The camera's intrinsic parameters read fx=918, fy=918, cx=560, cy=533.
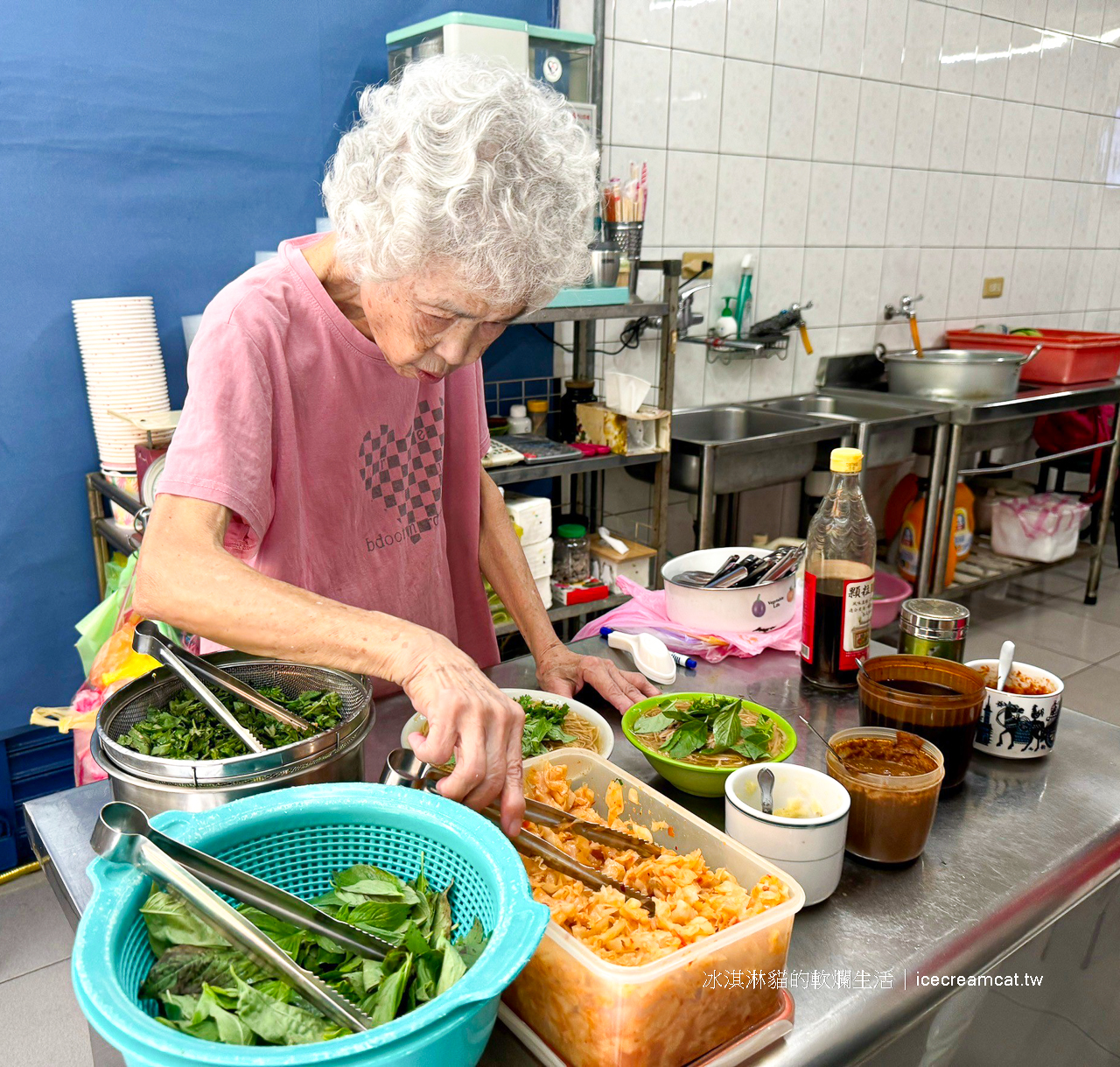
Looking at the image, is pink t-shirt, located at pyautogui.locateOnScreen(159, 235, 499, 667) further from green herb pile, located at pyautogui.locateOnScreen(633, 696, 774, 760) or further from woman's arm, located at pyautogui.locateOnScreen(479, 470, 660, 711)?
green herb pile, located at pyautogui.locateOnScreen(633, 696, 774, 760)

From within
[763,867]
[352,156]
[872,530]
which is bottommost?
[763,867]

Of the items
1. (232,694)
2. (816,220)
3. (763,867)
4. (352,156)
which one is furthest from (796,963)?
(816,220)

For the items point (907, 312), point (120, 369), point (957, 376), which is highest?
point (907, 312)

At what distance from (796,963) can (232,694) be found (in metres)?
0.66

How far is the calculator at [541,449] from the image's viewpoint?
2.68 meters

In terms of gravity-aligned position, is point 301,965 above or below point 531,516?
above

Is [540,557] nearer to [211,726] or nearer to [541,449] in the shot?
[541,449]

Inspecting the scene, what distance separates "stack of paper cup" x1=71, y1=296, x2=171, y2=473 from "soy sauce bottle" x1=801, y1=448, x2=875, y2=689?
1.64m

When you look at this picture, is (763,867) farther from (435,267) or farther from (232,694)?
(435,267)

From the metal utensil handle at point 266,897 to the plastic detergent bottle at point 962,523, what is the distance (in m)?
3.57

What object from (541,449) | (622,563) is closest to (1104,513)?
(622,563)

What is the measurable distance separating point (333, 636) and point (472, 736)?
0.22 metres

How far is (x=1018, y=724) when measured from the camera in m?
1.17

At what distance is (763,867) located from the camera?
2.64 ft
